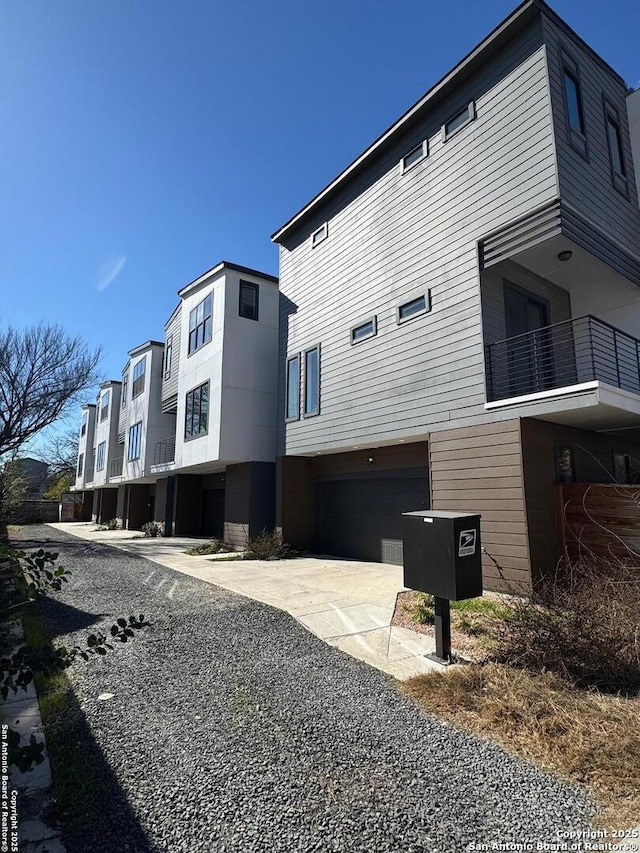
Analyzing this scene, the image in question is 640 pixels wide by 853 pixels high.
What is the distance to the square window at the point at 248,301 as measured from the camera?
15.9 metres

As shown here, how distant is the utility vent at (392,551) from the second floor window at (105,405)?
27.8 metres

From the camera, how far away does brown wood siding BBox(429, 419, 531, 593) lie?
26.3ft

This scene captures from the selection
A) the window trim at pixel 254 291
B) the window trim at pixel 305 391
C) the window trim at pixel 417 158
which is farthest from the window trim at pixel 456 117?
the window trim at pixel 254 291

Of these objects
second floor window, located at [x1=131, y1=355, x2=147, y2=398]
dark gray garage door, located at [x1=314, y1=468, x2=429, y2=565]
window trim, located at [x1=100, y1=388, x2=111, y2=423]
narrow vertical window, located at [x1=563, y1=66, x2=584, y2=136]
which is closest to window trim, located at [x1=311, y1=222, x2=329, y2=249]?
narrow vertical window, located at [x1=563, y1=66, x2=584, y2=136]

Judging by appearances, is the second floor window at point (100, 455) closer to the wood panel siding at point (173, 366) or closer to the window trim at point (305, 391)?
the wood panel siding at point (173, 366)

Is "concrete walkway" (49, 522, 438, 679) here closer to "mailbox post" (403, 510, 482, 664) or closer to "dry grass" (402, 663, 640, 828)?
"mailbox post" (403, 510, 482, 664)

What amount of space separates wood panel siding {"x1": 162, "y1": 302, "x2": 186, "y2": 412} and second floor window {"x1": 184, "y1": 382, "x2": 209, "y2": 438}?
13.8 ft

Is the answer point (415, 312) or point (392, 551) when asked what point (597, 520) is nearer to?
point (392, 551)

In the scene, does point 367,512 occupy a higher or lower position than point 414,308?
lower

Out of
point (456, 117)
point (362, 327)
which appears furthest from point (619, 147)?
point (362, 327)

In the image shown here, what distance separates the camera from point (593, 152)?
9438mm

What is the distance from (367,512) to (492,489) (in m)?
5.09

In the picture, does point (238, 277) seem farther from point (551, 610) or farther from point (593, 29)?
point (551, 610)

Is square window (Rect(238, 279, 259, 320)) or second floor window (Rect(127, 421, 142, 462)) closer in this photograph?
square window (Rect(238, 279, 259, 320))
